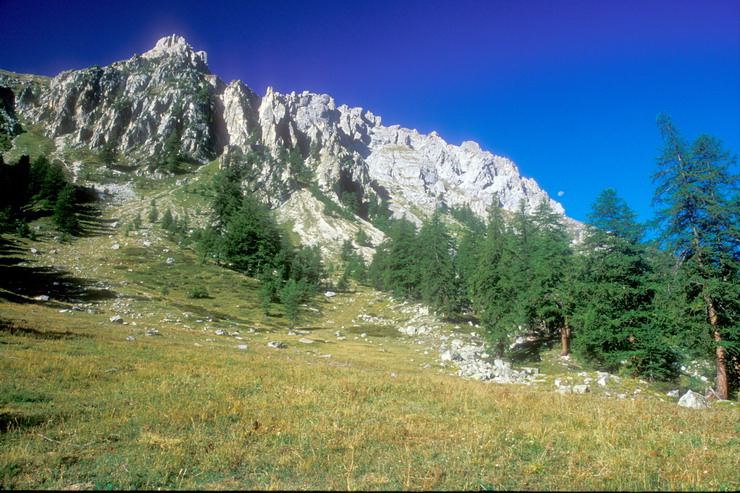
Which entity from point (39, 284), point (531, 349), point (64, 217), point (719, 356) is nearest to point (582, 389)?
point (719, 356)

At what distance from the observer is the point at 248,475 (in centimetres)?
563

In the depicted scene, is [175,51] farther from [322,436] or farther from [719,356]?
[719,356]

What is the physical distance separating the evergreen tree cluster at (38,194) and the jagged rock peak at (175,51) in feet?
439

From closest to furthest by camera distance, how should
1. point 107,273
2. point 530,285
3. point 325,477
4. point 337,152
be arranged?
1. point 325,477
2. point 530,285
3. point 107,273
4. point 337,152

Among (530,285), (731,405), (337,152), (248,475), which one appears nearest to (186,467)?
(248,475)

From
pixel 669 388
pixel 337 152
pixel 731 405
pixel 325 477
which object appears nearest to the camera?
pixel 325 477

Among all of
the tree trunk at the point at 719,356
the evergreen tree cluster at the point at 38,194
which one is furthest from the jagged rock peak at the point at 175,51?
the tree trunk at the point at 719,356

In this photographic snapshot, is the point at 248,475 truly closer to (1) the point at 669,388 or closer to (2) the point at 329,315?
(1) the point at 669,388

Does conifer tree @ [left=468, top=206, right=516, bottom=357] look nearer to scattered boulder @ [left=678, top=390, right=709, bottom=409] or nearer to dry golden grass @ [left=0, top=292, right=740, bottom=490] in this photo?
scattered boulder @ [left=678, top=390, right=709, bottom=409]

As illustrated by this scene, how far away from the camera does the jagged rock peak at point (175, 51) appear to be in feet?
607

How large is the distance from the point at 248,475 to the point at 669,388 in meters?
24.1

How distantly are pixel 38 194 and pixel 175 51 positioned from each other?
6141 inches

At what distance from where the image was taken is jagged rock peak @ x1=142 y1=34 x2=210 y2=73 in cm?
18488

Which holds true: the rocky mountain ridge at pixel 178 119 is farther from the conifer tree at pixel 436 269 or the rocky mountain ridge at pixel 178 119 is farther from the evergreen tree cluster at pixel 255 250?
the conifer tree at pixel 436 269
